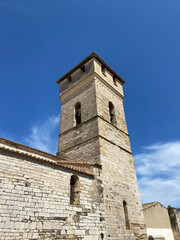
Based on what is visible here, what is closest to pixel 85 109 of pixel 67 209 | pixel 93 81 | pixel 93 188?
pixel 93 81

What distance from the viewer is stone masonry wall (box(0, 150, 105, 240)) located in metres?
4.93

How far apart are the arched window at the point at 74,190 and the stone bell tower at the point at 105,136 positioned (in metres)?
1.42

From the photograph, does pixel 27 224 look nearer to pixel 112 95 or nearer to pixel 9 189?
pixel 9 189

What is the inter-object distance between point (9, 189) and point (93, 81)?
8588mm

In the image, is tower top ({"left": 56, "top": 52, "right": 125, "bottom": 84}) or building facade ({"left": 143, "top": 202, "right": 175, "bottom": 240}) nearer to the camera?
building facade ({"left": 143, "top": 202, "right": 175, "bottom": 240})

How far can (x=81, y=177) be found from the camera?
7.36m

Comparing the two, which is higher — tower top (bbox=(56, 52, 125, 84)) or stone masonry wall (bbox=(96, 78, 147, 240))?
tower top (bbox=(56, 52, 125, 84))

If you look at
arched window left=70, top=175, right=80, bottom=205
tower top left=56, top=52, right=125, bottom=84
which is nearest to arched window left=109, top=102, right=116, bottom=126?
tower top left=56, top=52, right=125, bottom=84

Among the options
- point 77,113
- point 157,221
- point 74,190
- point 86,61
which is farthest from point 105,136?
point 157,221

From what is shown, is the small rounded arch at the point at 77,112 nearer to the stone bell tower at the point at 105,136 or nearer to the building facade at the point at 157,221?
the stone bell tower at the point at 105,136

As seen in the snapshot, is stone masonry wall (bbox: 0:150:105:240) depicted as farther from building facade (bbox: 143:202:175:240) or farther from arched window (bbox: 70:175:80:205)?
building facade (bbox: 143:202:175:240)

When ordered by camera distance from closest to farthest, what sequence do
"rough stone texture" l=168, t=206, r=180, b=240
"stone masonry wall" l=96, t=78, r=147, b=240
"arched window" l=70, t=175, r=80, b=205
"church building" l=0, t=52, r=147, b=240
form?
"church building" l=0, t=52, r=147, b=240, "arched window" l=70, t=175, r=80, b=205, "stone masonry wall" l=96, t=78, r=147, b=240, "rough stone texture" l=168, t=206, r=180, b=240

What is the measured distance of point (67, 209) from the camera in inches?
243

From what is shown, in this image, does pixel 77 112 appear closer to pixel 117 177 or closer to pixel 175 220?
pixel 117 177
